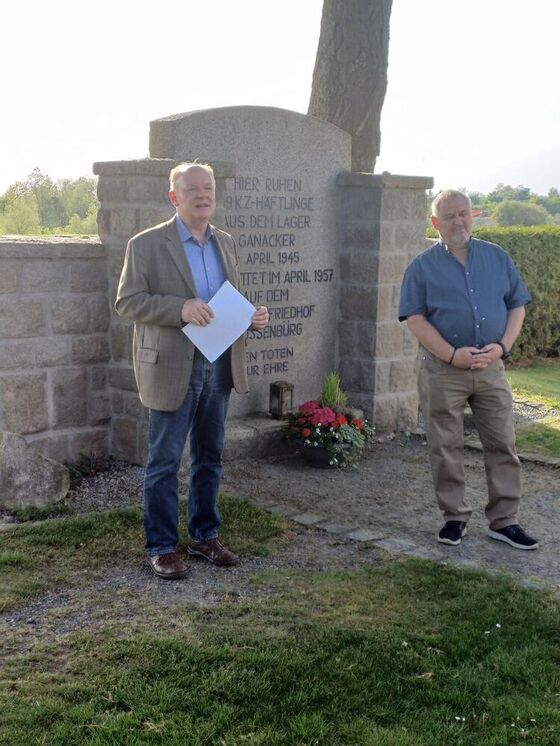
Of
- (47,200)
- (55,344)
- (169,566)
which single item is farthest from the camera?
(47,200)

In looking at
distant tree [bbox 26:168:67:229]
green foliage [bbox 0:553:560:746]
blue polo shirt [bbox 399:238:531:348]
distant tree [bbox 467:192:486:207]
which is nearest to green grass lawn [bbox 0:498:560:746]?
green foliage [bbox 0:553:560:746]

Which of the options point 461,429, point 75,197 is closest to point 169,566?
point 461,429

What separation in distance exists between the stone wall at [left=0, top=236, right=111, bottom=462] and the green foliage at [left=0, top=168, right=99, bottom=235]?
1.78 meters

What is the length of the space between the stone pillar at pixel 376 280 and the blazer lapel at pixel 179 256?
324 centimetres

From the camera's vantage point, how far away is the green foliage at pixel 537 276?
1326cm

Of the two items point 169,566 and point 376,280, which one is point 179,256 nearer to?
point 169,566

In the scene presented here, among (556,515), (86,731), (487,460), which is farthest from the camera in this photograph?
(556,515)

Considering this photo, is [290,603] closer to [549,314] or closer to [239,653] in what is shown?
[239,653]

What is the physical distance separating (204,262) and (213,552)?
1385 mm

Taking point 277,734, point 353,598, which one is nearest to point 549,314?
point 353,598

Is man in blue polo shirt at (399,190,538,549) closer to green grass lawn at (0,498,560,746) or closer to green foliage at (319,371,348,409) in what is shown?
green grass lawn at (0,498,560,746)

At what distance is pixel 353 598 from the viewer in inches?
187

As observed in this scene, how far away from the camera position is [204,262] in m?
5.00

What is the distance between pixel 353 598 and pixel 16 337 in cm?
288
